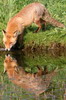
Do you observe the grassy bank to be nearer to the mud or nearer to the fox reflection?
the mud

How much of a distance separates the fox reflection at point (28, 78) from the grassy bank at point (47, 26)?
171 cm

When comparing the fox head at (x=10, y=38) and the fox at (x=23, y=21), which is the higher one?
the fox at (x=23, y=21)

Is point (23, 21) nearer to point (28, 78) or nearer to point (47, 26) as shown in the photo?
point (47, 26)

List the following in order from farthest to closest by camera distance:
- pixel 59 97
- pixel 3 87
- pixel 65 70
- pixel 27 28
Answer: pixel 27 28, pixel 65 70, pixel 3 87, pixel 59 97

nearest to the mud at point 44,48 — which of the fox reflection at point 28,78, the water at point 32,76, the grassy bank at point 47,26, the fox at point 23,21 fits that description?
the grassy bank at point 47,26

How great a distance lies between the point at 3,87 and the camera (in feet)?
26.7

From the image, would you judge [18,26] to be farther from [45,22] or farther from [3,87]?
[3,87]

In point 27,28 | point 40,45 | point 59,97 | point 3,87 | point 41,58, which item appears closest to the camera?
point 59,97

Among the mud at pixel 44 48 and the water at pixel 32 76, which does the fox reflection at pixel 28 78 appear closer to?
the water at pixel 32 76

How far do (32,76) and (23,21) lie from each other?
3739 mm

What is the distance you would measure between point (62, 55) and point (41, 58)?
702mm

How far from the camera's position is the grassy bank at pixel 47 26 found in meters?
12.5

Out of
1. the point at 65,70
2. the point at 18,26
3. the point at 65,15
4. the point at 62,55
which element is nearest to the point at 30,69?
the point at 65,70

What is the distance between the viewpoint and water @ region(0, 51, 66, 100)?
764 centimetres
